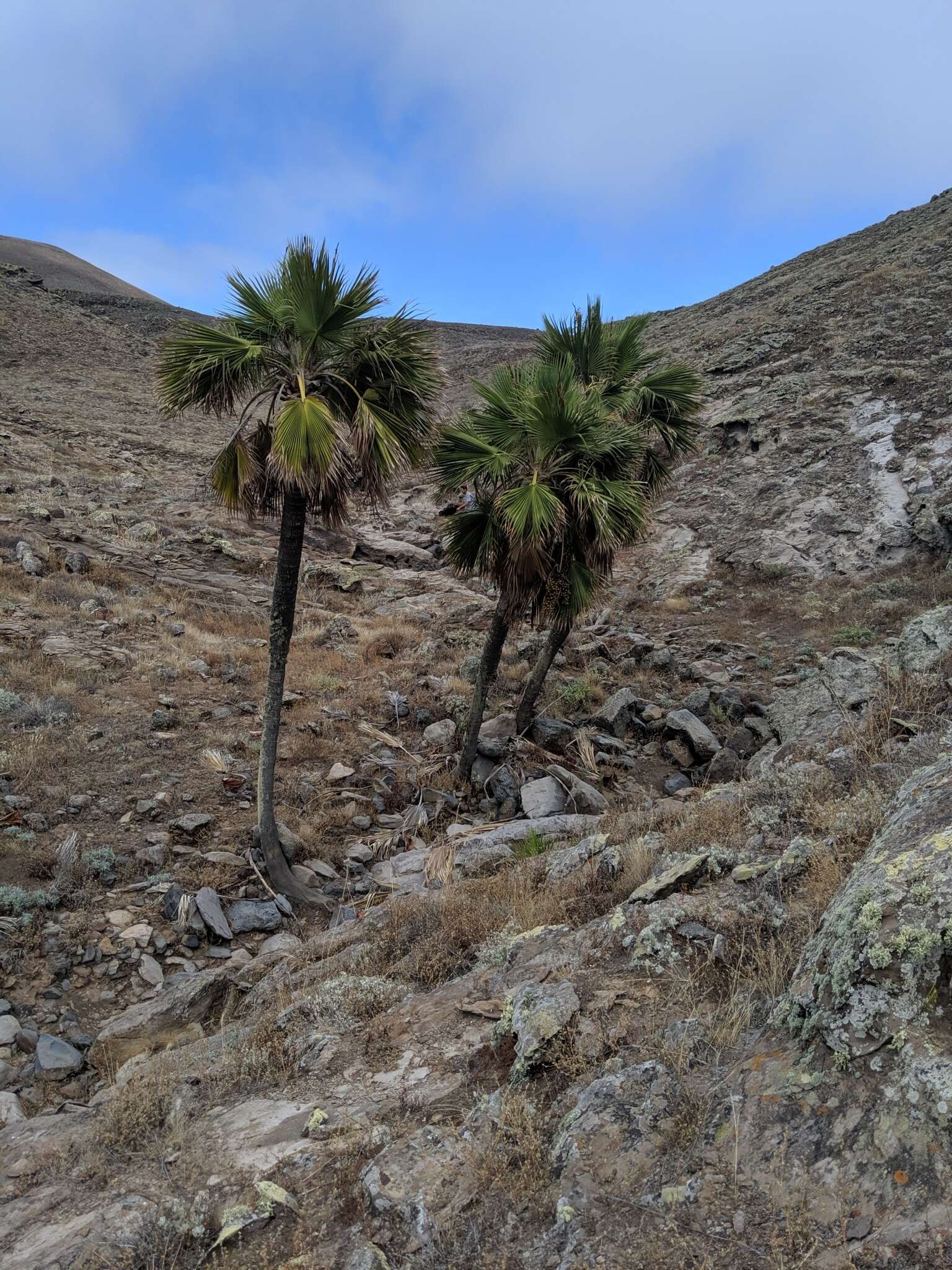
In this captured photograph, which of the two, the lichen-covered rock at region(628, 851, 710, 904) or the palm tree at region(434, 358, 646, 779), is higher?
the palm tree at region(434, 358, 646, 779)

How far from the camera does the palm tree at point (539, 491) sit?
9.80 m

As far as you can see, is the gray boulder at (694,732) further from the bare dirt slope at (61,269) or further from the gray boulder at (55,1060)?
the bare dirt slope at (61,269)

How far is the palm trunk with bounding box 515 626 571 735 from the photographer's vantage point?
1255 centimetres

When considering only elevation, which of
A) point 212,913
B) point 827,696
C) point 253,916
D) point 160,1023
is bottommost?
point 253,916

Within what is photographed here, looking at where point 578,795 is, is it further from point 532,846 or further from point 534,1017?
point 534,1017

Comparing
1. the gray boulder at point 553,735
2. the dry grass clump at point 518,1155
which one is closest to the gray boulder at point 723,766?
the gray boulder at point 553,735

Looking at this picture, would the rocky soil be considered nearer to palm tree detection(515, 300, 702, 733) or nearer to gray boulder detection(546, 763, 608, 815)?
gray boulder detection(546, 763, 608, 815)

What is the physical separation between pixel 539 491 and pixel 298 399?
3594 mm

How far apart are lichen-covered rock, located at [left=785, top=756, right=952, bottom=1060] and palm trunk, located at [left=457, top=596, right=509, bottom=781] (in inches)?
307

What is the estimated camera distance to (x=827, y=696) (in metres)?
11.2

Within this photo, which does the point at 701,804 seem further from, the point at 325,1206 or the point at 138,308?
the point at 138,308

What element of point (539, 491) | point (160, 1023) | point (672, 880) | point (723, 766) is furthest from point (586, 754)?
point (160, 1023)

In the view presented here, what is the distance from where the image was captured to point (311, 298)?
24.9 ft

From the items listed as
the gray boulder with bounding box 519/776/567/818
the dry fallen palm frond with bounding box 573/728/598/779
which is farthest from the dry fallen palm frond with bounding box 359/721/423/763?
the dry fallen palm frond with bounding box 573/728/598/779
